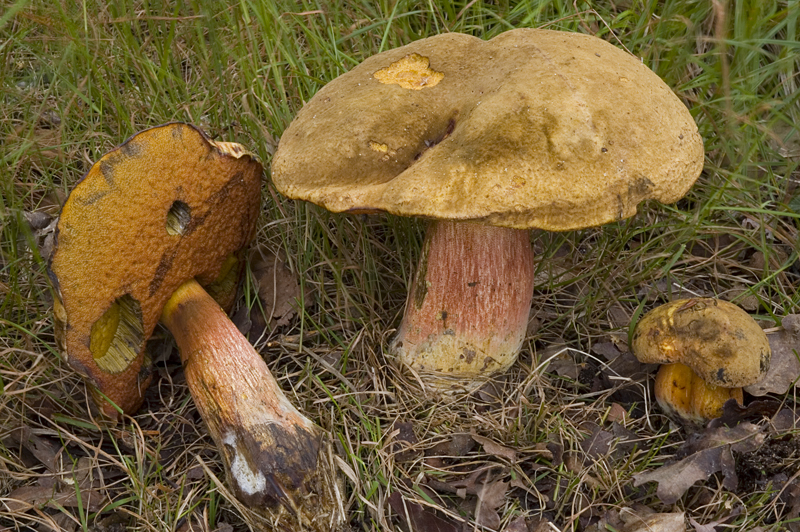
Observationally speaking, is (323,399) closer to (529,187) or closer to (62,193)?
(529,187)

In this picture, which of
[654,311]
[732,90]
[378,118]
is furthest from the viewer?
[732,90]

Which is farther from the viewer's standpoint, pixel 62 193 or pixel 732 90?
pixel 62 193

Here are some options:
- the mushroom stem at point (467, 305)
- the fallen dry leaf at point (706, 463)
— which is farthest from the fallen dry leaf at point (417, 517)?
the fallen dry leaf at point (706, 463)

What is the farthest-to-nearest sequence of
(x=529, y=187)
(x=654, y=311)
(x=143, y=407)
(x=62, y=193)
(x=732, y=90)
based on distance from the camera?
(x=62, y=193)
(x=732, y=90)
(x=143, y=407)
(x=654, y=311)
(x=529, y=187)

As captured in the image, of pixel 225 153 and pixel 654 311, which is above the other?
pixel 225 153

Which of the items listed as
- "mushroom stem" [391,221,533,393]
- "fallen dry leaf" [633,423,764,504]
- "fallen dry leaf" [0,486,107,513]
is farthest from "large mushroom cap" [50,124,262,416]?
"fallen dry leaf" [633,423,764,504]

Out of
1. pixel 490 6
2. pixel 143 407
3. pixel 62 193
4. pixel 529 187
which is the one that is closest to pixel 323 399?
pixel 143 407

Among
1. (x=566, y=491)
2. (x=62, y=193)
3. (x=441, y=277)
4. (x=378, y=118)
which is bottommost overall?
(x=566, y=491)
